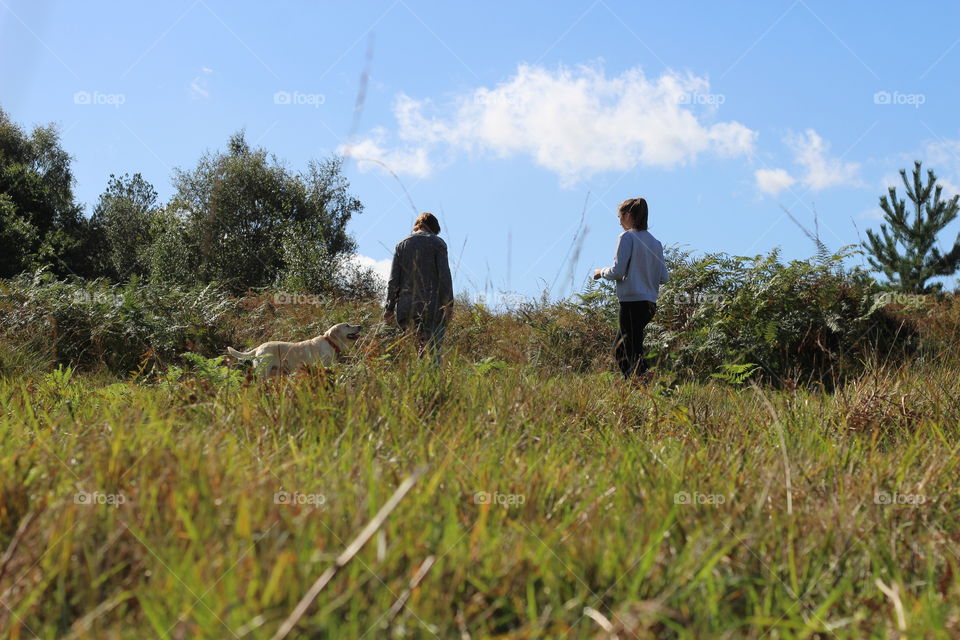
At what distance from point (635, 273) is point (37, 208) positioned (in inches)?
1352

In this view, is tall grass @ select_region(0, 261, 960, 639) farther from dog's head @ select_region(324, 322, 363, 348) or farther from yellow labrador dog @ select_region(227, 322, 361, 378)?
dog's head @ select_region(324, 322, 363, 348)

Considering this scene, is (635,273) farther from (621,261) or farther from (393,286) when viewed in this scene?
(393,286)

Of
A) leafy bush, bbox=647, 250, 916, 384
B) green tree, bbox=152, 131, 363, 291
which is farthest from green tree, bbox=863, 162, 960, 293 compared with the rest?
green tree, bbox=152, 131, 363, 291

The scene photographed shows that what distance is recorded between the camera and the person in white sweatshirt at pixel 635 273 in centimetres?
741

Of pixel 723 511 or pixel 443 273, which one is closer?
pixel 723 511

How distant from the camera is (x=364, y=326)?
10.7 metres

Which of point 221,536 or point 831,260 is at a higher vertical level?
point 831,260

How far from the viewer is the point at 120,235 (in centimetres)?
4184

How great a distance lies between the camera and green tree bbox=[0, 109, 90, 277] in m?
28.7

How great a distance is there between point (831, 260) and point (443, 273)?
500 cm

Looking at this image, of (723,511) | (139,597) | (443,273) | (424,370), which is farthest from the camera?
(443,273)

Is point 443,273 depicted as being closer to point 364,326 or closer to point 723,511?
point 364,326

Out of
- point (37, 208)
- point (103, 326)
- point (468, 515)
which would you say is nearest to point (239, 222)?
point (37, 208)

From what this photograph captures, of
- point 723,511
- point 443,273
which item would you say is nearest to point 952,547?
point 723,511
